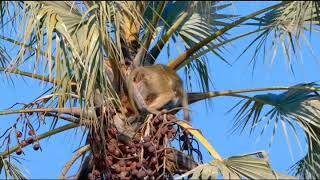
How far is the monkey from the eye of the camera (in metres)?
9.08

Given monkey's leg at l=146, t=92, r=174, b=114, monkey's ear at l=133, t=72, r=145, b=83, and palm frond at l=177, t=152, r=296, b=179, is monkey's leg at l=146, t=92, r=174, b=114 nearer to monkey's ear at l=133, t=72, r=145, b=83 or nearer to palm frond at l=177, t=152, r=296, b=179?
monkey's ear at l=133, t=72, r=145, b=83

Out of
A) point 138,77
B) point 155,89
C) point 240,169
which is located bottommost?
point 240,169

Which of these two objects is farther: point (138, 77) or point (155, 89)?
point (155, 89)

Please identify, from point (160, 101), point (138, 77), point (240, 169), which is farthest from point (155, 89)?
point (240, 169)

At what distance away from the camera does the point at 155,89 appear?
9617 millimetres

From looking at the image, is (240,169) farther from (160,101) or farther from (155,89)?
(155,89)

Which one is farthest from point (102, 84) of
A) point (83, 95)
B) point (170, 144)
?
point (170, 144)

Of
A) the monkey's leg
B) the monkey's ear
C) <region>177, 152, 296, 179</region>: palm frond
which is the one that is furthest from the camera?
the monkey's leg

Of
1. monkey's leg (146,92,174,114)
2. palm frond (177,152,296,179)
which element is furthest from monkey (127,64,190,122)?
palm frond (177,152,296,179)

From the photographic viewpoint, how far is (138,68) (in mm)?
9266

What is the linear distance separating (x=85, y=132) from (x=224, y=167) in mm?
1510

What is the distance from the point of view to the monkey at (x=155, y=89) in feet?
29.8

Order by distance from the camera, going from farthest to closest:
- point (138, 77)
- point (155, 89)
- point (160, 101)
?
point (155, 89) → point (160, 101) → point (138, 77)

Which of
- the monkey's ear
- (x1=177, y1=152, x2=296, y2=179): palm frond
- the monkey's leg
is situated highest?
the monkey's ear
